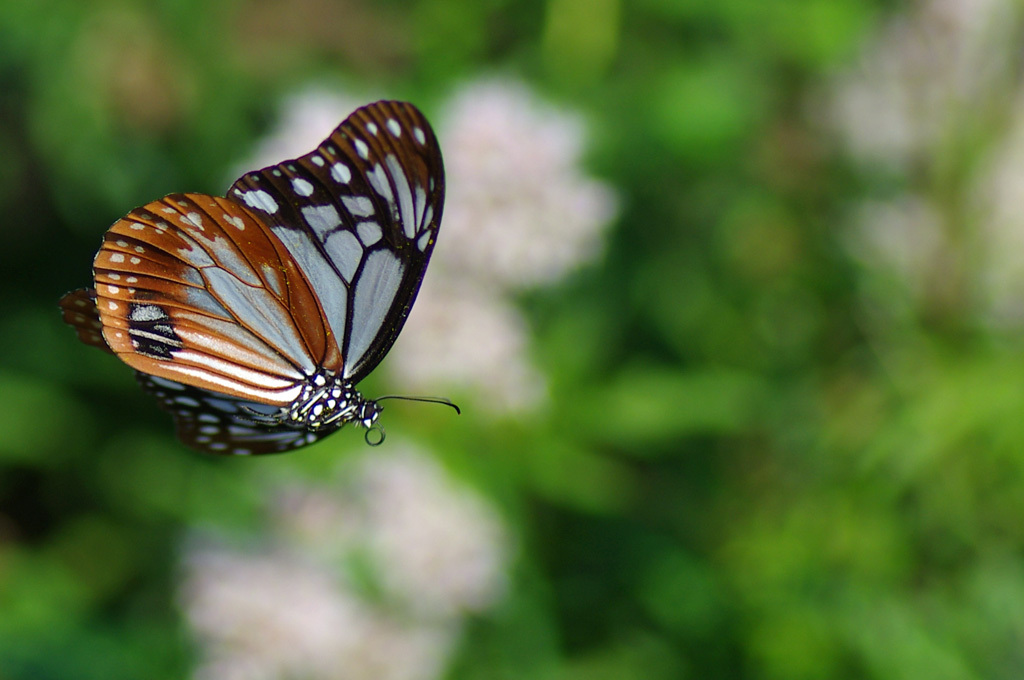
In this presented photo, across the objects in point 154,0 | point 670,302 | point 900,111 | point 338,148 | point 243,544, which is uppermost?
point 154,0

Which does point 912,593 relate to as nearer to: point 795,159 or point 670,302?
point 670,302

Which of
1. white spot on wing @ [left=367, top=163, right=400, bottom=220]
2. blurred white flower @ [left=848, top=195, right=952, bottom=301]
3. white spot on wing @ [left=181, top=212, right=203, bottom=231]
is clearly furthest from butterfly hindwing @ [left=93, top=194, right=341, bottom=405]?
blurred white flower @ [left=848, top=195, right=952, bottom=301]

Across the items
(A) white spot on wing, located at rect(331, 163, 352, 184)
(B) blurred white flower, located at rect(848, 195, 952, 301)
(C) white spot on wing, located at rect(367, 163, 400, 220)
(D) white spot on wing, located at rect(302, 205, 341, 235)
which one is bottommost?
(B) blurred white flower, located at rect(848, 195, 952, 301)

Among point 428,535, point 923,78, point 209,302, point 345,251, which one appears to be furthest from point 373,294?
point 923,78

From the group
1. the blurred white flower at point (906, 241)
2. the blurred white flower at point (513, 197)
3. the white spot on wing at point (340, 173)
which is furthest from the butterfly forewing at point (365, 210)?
the blurred white flower at point (906, 241)

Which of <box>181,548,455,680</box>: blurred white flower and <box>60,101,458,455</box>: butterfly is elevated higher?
<box>60,101,458,455</box>: butterfly

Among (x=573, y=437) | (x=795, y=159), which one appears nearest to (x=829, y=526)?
(x=573, y=437)

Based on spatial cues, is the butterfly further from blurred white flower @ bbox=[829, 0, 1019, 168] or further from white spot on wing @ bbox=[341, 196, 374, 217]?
blurred white flower @ bbox=[829, 0, 1019, 168]

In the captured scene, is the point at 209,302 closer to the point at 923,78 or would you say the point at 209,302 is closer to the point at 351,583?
the point at 351,583
